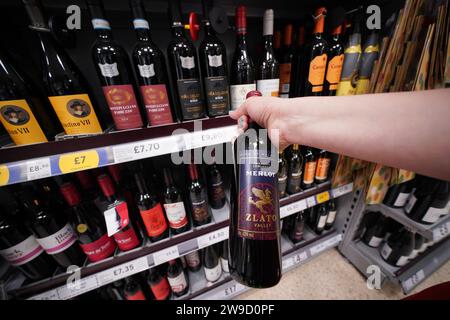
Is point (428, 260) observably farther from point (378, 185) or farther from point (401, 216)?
point (378, 185)

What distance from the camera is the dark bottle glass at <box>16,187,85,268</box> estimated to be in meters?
0.52

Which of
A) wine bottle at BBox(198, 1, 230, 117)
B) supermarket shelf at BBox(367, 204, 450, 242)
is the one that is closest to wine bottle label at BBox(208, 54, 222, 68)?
wine bottle at BBox(198, 1, 230, 117)

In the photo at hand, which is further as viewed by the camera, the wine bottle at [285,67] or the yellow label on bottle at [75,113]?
the wine bottle at [285,67]

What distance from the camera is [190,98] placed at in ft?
1.78

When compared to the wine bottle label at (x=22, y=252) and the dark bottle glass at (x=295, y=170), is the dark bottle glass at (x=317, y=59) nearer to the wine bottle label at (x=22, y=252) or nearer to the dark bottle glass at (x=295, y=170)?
the dark bottle glass at (x=295, y=170)

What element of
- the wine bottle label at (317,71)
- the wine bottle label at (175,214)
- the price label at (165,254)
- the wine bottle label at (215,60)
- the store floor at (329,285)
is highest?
the wine bottle label at (215,60)

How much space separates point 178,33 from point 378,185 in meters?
1.07

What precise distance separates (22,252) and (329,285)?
1379mm

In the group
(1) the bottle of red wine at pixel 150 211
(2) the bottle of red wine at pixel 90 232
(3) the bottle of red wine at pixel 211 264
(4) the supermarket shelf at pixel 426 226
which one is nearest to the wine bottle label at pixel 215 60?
(1) the bottle of red wine at pixel 150 211

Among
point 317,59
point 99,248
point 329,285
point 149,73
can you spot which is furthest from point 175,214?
point 329,285

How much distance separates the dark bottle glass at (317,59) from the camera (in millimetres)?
680

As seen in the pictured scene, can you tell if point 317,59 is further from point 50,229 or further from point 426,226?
point 50,229

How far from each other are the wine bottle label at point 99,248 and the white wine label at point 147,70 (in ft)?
1.85
